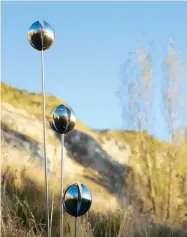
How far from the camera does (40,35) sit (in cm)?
290

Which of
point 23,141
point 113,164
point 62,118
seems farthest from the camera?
point 113,164

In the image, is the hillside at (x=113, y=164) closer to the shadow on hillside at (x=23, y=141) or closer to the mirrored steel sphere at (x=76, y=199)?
the shadow on hillside at (x=23, y=141)

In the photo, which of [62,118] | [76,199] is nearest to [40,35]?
[62,118]

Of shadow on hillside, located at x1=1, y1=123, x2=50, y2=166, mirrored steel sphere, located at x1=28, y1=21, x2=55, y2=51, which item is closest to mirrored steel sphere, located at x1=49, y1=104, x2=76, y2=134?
mirrored steel sphere, located at x1=28, y1=21, x2=55, y2=51

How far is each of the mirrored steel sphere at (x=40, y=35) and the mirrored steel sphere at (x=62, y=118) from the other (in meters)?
0.47

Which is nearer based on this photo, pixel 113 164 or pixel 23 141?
pixel 23 141

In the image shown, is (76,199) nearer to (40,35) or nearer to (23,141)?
(40,35)

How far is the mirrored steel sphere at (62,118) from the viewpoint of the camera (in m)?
2.71

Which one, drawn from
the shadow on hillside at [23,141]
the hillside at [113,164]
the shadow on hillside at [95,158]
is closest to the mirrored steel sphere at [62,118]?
the hillside at [113,164]

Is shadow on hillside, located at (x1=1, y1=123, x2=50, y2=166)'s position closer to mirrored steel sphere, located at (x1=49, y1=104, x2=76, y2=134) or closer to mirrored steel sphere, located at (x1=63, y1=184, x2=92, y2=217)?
mirrored steel sphere, located at (x1=49, y1=104, x2=76, y2=134)

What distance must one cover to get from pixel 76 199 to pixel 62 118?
1.80ft

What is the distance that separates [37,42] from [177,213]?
35.1 ft

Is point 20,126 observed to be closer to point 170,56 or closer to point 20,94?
point 170,56

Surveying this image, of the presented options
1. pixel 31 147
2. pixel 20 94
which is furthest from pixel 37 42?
pixel 20 94
